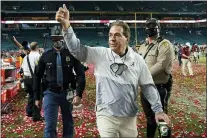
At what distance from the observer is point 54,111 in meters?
5.58

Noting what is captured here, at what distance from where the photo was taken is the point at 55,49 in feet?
19.1

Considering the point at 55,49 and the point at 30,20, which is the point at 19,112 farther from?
the point at 30,20

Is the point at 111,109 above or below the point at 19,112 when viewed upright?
above

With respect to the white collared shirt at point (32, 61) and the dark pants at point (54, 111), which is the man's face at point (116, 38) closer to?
the dark pants at point (54, 111)

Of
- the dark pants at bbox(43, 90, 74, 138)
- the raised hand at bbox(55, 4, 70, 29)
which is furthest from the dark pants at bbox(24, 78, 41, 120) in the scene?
the raised hand at bbox(55, 4, 70, 29)

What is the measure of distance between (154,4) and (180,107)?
2030 inches

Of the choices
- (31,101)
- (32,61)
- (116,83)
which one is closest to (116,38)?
(116,83)

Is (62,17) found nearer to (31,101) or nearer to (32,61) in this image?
(32,61)

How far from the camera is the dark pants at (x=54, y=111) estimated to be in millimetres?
5488

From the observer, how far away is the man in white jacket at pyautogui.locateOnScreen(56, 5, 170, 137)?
3.61 metres

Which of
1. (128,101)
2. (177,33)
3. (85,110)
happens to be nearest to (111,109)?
(128,101)

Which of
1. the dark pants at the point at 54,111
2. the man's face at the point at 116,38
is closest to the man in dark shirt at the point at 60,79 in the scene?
the dark pants at the point at 54,111

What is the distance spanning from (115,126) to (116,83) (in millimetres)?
425

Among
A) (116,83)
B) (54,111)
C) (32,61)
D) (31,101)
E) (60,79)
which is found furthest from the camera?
(31,101)
